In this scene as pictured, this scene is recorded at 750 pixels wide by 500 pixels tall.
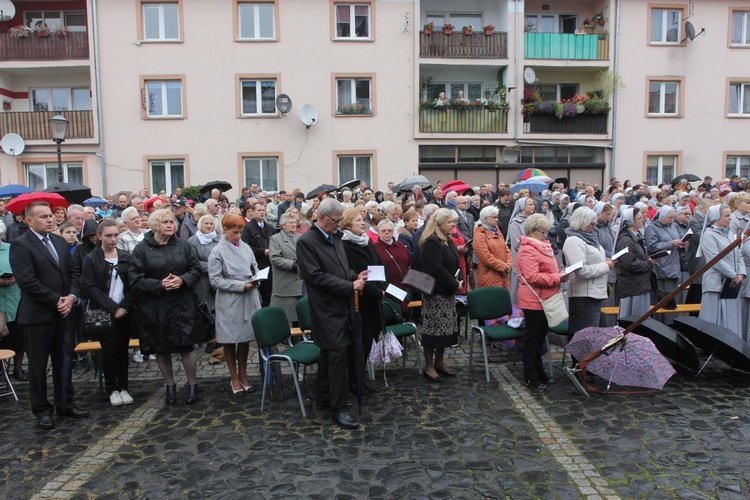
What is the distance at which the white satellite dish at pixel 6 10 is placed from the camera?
2153 centimetres

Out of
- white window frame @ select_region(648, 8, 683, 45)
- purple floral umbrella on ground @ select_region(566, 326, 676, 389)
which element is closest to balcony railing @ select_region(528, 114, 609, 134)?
white window frame @ select_region(648, 8, 683, 45)

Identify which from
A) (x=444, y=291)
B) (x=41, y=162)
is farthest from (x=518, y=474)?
(x=41, y=162)

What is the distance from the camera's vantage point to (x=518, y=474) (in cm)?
442

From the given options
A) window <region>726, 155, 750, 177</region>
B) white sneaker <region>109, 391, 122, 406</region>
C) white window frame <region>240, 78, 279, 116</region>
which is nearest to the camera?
white sneaker <region>109, 391, 122, 406</region>

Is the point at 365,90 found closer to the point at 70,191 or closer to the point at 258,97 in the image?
the point at 258,97

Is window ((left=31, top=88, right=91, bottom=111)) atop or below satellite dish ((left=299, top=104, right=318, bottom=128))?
atop

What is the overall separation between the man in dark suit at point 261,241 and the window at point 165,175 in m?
14.3

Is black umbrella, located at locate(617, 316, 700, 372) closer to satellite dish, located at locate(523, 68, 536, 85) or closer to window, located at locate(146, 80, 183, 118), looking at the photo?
satellite dish, located at locate(523, 68, 536, 85)

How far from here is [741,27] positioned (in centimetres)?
2386

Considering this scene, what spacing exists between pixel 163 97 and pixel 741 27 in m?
23.3

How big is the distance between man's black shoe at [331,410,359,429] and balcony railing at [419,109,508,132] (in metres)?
18.1

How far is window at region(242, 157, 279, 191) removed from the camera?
22297 millimetres

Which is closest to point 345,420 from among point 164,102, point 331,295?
point 331,295

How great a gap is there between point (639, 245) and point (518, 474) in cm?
446
